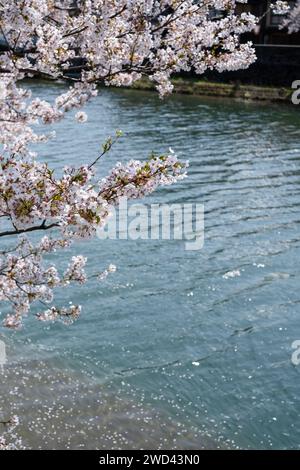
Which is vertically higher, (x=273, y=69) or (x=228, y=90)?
(x=273, y=69)

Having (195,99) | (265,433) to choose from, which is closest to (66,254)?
(265,433)

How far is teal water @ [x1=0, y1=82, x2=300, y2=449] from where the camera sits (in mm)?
10469

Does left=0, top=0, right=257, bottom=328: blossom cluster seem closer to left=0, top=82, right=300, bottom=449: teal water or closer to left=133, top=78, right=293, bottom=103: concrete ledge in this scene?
left=0, top=82, right=300, bottom=449: teal water

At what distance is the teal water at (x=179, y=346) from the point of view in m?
10.5

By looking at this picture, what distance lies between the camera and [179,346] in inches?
515

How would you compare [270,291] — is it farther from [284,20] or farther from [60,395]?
[284,20]

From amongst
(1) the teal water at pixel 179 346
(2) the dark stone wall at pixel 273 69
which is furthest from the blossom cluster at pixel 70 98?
(2) the dark stone wall at pixel 273 69

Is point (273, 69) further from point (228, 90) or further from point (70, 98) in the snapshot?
point (70, 98)

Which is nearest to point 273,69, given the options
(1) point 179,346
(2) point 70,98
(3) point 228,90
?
(3) point 228,90

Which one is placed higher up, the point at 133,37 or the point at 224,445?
the point at 133,37

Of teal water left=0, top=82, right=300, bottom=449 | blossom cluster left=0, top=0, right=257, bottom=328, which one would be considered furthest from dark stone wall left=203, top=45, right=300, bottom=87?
blossom cluster left=0, top=0, right=257, bottom=328

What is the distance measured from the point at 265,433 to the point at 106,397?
271cm

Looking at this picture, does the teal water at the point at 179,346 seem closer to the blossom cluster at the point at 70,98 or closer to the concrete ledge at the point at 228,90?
the blossom cluster at the point at 70,98

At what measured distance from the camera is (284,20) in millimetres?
60156
